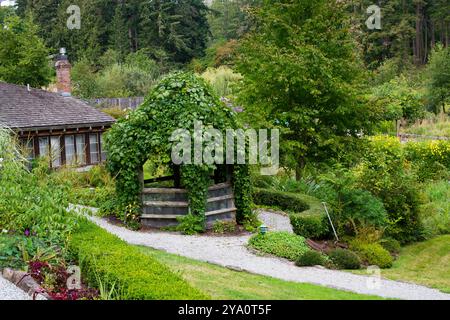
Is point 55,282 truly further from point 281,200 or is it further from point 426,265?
point 281,200

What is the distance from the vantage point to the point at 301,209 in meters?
18.2

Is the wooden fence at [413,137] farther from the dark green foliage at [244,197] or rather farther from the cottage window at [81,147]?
the dark green foliage at [244,197]

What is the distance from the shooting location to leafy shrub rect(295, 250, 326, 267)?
12820 millimetres

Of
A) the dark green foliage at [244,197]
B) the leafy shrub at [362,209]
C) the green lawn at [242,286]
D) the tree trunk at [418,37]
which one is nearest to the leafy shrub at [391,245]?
the leafy shrub at [362,209]

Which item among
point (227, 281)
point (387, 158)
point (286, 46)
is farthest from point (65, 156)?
point (227, 281)

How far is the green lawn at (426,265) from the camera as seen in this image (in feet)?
41.9

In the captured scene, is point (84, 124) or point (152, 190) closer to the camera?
point (152, 190)

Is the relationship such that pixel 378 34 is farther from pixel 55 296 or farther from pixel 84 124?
pixel 55 296

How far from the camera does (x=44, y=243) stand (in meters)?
10.6

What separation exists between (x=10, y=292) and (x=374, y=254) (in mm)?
9174

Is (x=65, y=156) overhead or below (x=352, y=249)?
overhead

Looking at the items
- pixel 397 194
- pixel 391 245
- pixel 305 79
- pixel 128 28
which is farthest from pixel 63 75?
pixel 128 28

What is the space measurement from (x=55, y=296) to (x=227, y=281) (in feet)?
10.4

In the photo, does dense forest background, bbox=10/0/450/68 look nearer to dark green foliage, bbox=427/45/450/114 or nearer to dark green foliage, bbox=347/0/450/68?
dark green foliage, bbox=347/0/450/68
